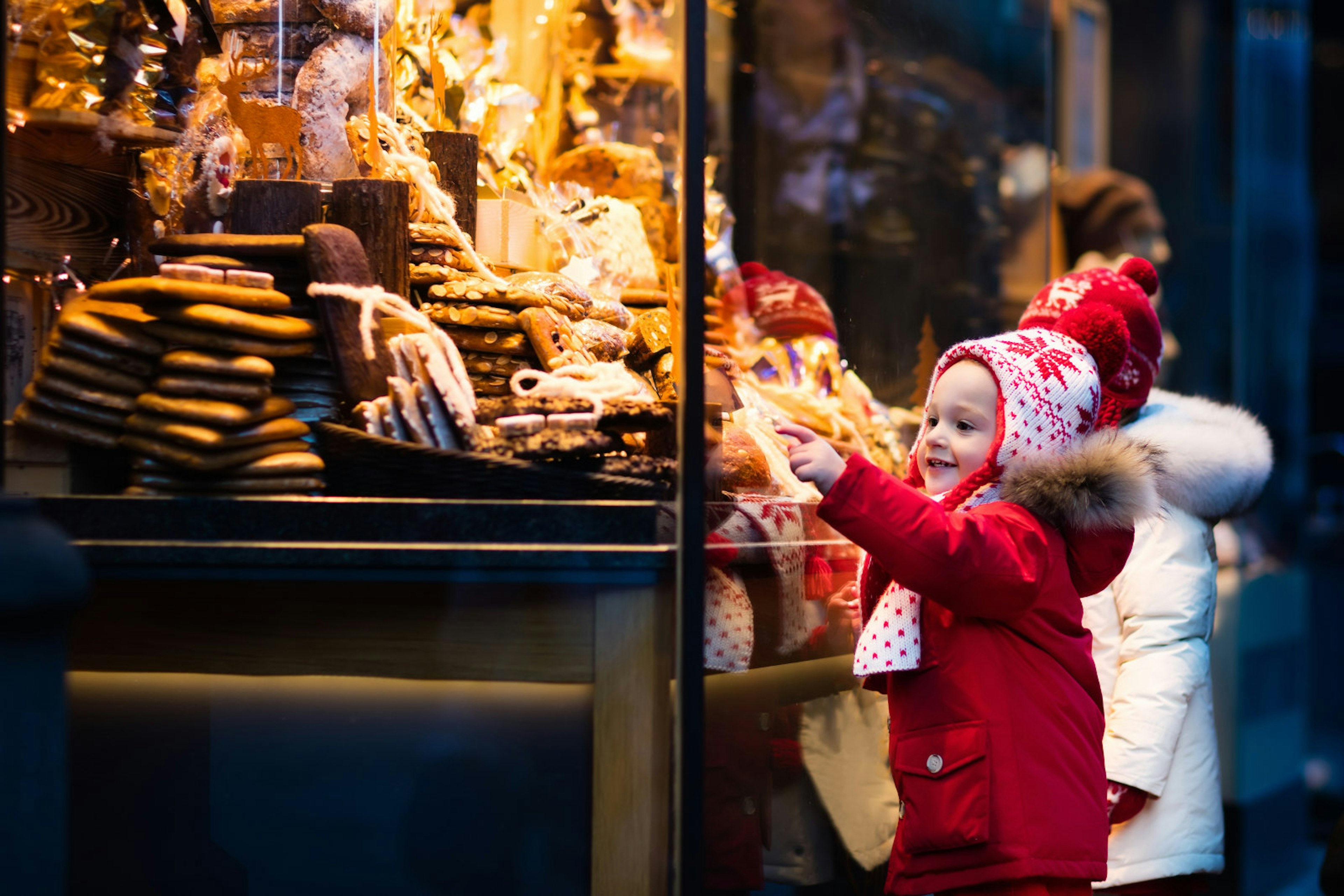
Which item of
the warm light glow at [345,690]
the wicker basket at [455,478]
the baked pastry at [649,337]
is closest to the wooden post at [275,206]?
the wicker basket at [455,478]

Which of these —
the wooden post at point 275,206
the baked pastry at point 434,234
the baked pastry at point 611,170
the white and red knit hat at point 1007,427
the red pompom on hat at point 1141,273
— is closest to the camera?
the white and red knit hat at point 1007,427

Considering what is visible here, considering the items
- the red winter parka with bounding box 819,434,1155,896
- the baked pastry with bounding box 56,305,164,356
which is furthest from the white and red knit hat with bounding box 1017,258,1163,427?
the baked pastry with bounding box 56,305,164,356

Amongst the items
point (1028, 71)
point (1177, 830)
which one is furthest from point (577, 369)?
point (1028, 71)

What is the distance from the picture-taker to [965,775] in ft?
4.82

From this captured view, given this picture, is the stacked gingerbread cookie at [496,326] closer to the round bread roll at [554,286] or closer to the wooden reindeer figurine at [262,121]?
the round bread roll at [554,286]

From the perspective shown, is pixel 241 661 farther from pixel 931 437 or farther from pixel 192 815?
pixel 931 437

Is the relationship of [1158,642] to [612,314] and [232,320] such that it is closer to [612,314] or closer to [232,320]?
[612,314]

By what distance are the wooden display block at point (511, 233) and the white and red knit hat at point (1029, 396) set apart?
69 cm

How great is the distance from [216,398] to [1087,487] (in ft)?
3.55

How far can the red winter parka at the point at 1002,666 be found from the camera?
4.69ft

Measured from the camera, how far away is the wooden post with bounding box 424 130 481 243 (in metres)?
1.89

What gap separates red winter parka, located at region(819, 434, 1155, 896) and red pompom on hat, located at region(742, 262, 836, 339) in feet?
2.94

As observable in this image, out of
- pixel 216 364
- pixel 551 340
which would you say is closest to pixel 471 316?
pixel 551 340

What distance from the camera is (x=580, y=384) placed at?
161 centimetres
